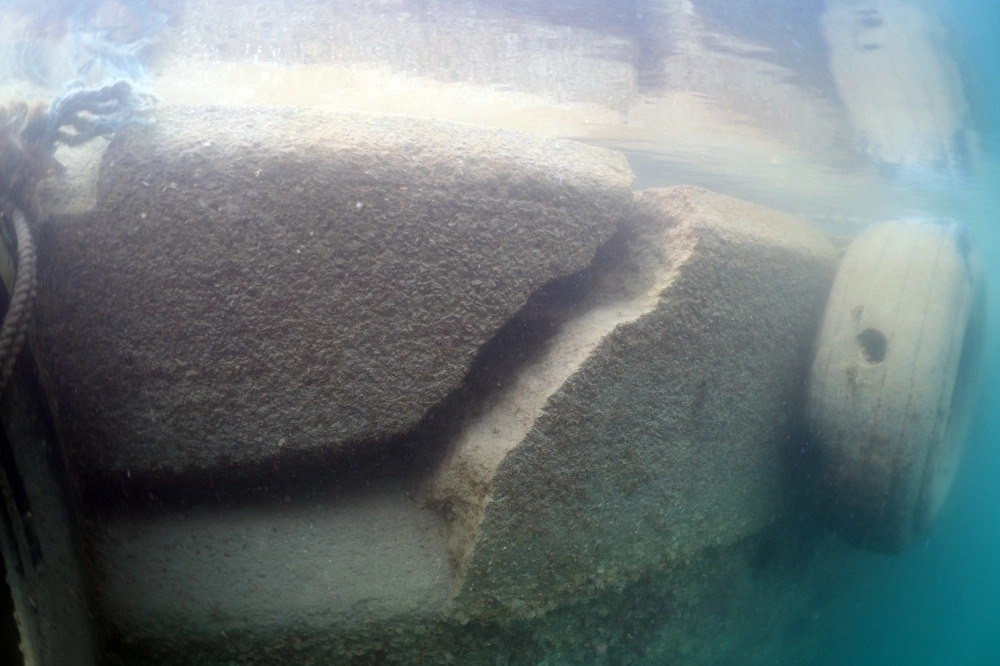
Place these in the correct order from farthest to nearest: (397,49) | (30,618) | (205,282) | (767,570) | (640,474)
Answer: (397,49) < (767,570) < (640,474) < (205,282) < (30,618)

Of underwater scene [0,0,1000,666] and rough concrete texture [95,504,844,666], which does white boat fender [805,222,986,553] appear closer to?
underwater scene [0,0,1000,666]

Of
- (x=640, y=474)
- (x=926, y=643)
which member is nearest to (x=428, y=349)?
(x=640, y=474)

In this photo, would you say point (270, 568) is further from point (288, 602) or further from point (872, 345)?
point (872, 345)

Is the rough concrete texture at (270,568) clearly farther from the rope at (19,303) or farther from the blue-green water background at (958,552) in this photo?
the blue-green water background at (958,552)

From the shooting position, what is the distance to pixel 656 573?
2.48m

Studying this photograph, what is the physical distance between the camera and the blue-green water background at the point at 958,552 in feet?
17.0

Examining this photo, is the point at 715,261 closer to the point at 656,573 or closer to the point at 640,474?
the point at 640,474

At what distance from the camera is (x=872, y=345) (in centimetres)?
322

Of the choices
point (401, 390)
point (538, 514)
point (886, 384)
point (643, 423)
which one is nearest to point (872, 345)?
point (886, 384)

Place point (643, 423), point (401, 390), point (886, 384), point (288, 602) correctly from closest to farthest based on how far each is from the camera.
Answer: point (288, 602) < point (401, 390) < point (643, 423) < point (886, 384)

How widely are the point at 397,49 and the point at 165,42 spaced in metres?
1.56

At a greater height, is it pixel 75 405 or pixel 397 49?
pixel 397 49

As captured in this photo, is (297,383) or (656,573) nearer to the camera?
(297,383)

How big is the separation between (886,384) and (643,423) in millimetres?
1721
